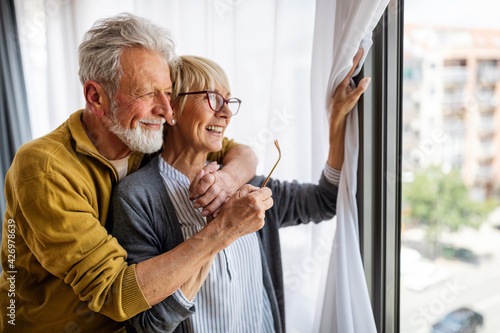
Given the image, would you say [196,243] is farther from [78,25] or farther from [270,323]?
[78,25]

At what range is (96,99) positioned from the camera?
1.22m

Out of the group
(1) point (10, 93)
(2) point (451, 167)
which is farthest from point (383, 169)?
(1) point (10, 93)

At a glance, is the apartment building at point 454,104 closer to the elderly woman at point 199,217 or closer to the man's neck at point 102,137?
the elderly woman at point 199,217

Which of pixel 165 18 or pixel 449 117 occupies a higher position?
pixel 165 18

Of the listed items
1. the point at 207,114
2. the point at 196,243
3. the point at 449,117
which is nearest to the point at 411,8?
the point at 449,117

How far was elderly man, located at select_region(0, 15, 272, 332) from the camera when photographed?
1060 millimetres

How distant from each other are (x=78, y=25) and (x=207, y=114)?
145 centimetres

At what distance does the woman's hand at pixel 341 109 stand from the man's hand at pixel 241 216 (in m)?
0.37

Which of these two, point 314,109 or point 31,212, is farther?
point 314,109

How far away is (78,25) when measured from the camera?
90.0 inches

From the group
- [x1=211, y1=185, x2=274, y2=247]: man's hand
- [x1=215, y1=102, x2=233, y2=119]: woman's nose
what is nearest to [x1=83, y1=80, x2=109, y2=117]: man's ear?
[x1=215, y1=102, x2=233, y2=119]: woman's nose

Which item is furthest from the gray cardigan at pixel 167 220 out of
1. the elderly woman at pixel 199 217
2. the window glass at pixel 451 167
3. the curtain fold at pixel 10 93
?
the curtain fold at pixel 10 93

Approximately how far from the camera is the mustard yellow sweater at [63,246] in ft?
3.45

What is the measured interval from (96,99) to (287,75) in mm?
676
